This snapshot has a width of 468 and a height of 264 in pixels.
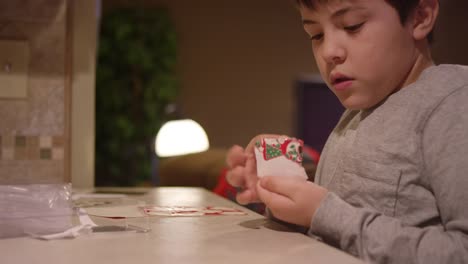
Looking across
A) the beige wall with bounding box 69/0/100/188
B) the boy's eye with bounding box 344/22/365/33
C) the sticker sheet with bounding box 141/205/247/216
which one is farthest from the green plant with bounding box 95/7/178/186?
the boy's eye with bounding box 344/22/365/33

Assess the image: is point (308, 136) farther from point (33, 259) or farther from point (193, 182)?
point (33, 259)

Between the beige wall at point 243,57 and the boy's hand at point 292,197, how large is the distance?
17.7 ft

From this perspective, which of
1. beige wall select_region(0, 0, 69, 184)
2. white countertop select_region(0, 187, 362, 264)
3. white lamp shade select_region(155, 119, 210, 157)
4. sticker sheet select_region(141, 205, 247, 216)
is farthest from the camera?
white lamp shade select_region(155, 119, 210, 157)

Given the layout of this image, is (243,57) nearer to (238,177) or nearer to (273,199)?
(238,177)

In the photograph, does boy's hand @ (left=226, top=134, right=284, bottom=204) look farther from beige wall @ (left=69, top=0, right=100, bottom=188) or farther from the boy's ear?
beige wall @ (left=69, top=0, right=100, bottom=188)

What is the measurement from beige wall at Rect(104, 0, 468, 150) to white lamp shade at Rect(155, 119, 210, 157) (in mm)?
1208

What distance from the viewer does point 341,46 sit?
2.96 ft

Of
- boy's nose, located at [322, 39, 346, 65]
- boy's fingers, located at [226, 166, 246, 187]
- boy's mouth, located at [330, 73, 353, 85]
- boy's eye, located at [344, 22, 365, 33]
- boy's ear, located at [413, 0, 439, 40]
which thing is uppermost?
boy's ear, located at [413, 0, 439, 40]

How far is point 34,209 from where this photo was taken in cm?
82

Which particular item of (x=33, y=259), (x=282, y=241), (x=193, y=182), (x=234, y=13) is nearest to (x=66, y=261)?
(x=33, y=259)

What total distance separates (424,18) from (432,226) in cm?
36

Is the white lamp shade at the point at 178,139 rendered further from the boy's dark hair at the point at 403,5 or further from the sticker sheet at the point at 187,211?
the boy's dark hair at the point at 403,5

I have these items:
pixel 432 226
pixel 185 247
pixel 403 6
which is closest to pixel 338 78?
pixel 403 6

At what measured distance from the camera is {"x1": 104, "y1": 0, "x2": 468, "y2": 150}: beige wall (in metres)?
6.25
